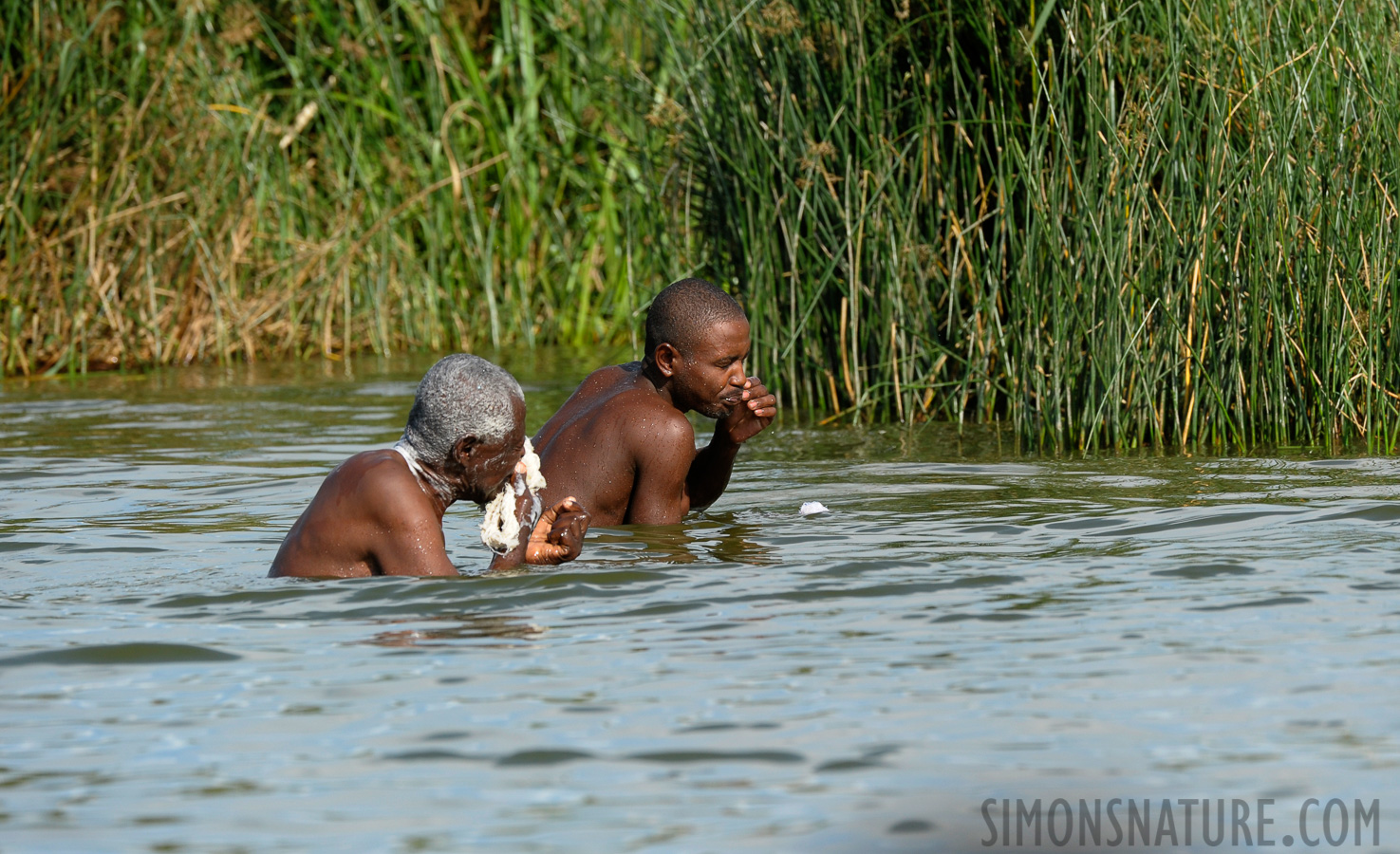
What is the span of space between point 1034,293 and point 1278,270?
→ 1.00m

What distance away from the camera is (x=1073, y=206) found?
310 inches

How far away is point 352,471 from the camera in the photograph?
5.08 metres

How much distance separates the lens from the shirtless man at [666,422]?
637 cm

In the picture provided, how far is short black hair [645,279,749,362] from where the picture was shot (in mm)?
6586

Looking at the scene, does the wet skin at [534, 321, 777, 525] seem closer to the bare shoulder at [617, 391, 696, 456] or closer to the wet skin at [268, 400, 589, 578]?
the bare shoulder at [617, 391, 696, 456]

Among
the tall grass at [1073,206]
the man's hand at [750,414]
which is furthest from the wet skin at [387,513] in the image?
the tall grass at [1073,206]

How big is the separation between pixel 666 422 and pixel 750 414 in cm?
34

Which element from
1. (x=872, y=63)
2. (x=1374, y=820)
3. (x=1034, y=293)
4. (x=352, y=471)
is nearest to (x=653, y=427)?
(x=352, y=471)

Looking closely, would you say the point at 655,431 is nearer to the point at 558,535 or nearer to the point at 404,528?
the point at 558,535

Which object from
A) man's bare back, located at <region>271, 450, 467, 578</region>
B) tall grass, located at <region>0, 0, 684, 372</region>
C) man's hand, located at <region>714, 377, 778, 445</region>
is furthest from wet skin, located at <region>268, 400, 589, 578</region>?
tall grass, located at <region>0, 0, 684, 372</region>

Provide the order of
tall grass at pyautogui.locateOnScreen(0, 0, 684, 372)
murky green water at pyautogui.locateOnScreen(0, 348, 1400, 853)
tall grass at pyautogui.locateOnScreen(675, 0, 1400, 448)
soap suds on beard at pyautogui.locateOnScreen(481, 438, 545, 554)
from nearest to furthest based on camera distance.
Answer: murky green water at pyautogui.locateOnScreen(0, 348, 1400, 853) < soap suds on beard at pyautogui.locateOnScreen(481, 438, 545, 554) < tall grass at pyautogui.locateOnScreen(675, 0, 1400, 448) < tall grass at pyautogui.locateOnScreen(0, 0, 684, 372)

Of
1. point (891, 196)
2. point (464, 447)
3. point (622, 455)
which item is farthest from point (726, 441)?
point (891, 196)

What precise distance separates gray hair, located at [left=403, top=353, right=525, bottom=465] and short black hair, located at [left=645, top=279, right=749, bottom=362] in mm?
1502

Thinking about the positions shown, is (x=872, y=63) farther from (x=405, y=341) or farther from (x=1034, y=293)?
(x=405, y=341)
